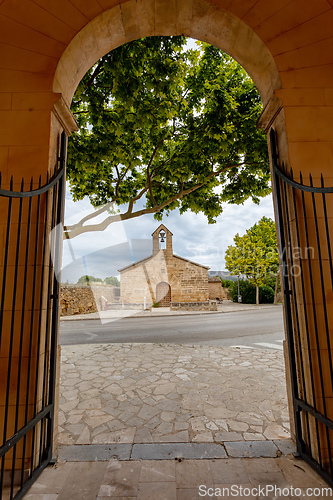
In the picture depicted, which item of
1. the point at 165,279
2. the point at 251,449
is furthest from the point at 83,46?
the point at 165,279

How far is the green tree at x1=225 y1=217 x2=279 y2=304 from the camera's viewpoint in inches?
960

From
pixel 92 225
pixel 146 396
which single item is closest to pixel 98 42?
pixel 146 396

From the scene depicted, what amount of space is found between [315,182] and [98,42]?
274 cm

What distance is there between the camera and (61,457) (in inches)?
84.6

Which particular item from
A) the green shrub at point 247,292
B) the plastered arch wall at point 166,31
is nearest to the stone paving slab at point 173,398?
the plastered arch wall at point 166,31

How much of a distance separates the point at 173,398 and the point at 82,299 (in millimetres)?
15621

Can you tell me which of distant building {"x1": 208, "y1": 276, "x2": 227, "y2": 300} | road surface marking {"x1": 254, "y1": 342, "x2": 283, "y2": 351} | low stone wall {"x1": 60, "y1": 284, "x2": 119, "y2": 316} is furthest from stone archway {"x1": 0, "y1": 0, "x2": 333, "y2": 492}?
distant building {"x1": 208, "y1": 276, "x2": 227, "y2": 300}

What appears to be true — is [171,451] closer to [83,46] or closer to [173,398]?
[173,398]

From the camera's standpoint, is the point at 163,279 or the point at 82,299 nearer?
the point at 82,299

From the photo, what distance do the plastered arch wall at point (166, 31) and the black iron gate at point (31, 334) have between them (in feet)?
4.25

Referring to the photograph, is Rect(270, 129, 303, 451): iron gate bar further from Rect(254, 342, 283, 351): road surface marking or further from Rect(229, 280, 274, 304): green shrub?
Rect(229, 280, 274, 304): green shrub

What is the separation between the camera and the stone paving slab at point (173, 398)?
2570mm

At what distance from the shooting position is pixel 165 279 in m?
23.4

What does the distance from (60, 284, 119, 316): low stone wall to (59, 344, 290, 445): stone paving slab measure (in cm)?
1123
